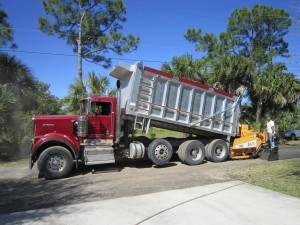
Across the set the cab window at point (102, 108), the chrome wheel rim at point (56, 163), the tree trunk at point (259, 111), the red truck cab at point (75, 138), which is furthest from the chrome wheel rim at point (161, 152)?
the tree trunk at point (259, 111)

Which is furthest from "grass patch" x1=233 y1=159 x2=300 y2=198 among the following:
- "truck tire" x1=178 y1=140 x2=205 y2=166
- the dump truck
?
the dump truck

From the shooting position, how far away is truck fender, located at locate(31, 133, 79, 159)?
10.4 meters

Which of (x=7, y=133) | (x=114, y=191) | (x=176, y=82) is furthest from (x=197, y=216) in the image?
(x=7, y=133)

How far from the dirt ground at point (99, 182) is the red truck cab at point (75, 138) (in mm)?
483

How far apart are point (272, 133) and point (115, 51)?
533 inches

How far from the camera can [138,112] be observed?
38.1 ft

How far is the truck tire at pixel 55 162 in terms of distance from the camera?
33.6 ft

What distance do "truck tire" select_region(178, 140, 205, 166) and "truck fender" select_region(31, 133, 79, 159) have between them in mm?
3966

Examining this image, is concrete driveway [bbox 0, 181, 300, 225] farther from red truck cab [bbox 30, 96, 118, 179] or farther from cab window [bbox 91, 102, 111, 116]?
cab window [bbox 91, 102, 111, 116]

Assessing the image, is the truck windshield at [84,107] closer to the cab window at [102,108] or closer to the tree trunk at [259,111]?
the cab window at [102,108]

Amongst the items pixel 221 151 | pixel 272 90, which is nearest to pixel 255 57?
pixel 272 90

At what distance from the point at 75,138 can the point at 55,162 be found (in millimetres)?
1010

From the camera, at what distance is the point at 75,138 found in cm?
1100

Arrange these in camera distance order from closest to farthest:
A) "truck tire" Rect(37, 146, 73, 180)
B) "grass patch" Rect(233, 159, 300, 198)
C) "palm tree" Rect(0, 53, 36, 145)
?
"grass patch" Rect(233, 159, 300, 198), "truck tire" Rect(37, 146, 73, 180), "palm tree" Rect(0, 53, 36, 145)
